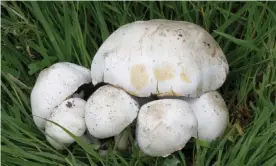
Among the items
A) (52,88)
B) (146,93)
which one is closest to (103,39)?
(52,88)

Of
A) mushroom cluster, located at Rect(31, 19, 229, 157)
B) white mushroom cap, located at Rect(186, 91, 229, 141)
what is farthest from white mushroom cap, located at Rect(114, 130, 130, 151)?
white mushroom cap, located at Rect(186, 91, 229, 141)

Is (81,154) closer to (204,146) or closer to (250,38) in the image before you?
(204,146)

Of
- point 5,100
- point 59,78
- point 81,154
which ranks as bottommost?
point 81,154

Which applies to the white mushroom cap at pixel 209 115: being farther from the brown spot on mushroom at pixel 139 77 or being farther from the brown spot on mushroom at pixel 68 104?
the brown spot on mushroom at pixel 68 104

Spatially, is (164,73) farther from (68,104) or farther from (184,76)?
(68,104)

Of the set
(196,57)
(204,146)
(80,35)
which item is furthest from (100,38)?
(204,146)

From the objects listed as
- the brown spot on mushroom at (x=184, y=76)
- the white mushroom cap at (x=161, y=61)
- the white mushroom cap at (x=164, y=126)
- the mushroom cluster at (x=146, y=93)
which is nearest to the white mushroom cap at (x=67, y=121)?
the mushroom cluster at (x=146, y=93)

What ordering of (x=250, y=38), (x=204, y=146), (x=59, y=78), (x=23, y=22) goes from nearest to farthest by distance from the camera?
(x=204, y=146) → (x=59, y=78) → (x=250, y=38) → (x=23, y=22)

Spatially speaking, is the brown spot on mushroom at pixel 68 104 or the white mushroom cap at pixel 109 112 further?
the brown spot on mushroom at pixel 68 104
